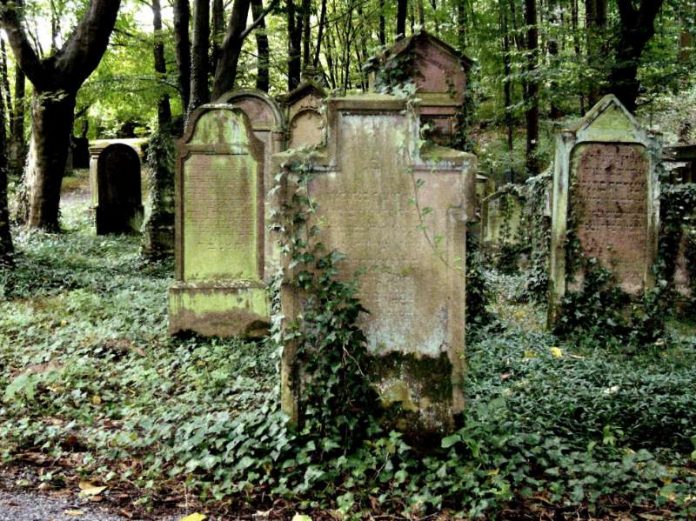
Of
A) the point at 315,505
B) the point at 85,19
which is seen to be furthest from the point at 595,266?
the point at 85,19

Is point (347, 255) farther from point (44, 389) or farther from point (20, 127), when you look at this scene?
point (20, 127)

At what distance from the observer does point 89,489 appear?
380 cm

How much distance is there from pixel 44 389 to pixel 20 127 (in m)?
21.8

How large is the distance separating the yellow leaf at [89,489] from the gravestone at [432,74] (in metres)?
5.98

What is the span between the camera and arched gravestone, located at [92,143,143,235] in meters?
16.8

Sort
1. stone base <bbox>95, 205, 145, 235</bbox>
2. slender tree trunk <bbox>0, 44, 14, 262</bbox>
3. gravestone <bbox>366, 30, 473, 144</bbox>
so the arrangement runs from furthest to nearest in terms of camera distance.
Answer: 1. stone base <bbox>95, 205, 145, 235</bbox>
2. slender tree trunk <bbox>0, 44, 14, 262</bbox>
3. gravestone <bbox>366, 30, 473, 144</bbox>

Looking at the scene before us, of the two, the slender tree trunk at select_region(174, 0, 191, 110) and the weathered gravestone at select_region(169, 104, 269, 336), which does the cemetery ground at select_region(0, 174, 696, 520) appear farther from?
the slender tree trunk at select_region(174, 0, 191, 110)

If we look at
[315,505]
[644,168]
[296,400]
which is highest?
[644,168]

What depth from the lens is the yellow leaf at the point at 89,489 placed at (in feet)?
12.3

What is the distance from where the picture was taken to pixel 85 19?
12164 millimetres

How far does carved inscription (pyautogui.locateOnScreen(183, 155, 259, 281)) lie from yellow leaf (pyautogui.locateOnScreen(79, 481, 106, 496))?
364 cm

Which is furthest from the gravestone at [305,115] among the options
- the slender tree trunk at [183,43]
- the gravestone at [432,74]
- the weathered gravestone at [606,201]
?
the weathered gravestone at [606,201]

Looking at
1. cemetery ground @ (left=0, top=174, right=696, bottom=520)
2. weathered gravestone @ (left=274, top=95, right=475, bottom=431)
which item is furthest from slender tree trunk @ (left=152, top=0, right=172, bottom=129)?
weathered gravestone @ (left=274, top=95, right=475, bottom=431)

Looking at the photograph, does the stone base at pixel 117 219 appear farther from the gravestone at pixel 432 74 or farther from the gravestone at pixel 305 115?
the gravestone at pixel 432 74
